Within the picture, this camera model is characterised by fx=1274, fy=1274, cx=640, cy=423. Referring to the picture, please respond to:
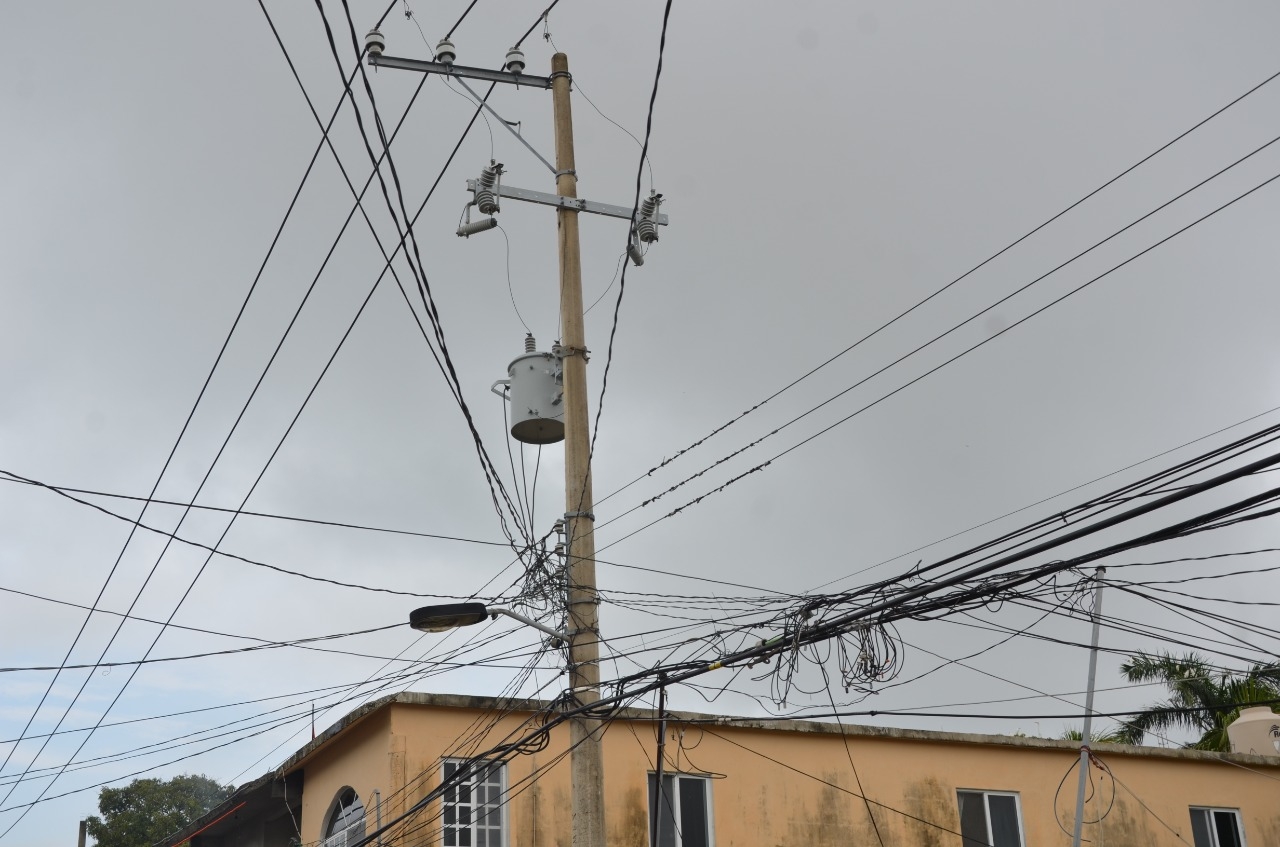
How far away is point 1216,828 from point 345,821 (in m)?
13.2

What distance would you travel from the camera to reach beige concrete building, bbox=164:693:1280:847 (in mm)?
14406

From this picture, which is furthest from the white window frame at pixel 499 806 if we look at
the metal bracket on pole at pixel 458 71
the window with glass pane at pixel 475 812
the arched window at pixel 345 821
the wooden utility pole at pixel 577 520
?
the metal bracket on pole at pixel 458 71

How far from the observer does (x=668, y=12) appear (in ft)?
26.9

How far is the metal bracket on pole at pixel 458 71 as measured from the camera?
455 inches

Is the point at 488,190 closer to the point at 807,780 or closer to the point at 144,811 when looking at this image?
the point at 807,780

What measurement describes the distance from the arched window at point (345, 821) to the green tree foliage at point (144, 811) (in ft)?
106

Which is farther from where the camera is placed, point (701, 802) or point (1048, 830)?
point (1048, 830)

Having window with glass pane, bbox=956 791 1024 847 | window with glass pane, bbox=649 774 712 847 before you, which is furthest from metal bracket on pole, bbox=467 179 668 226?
window with glass pane, bbox=956 791 1024 847

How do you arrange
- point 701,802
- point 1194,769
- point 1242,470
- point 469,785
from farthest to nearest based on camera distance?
point 1194,769, point 701,802, point 469,785, point 1242,470

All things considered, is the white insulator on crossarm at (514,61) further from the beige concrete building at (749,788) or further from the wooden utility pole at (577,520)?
the beige concrete building at (749,788)

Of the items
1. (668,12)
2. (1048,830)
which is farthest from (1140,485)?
(1048,830)

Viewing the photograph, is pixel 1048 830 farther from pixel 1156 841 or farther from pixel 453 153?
pixel 453 153

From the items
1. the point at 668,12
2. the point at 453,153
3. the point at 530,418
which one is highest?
the point at 453,153

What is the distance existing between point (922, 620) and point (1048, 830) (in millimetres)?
10783
